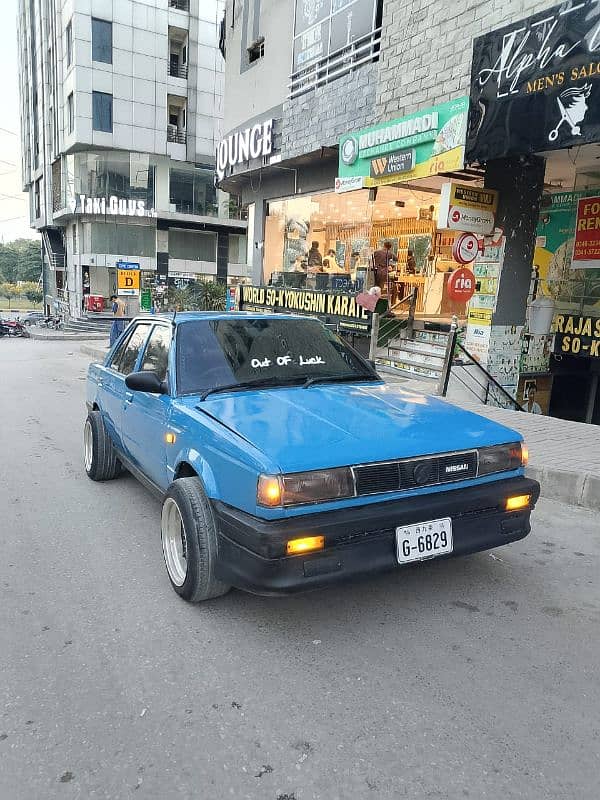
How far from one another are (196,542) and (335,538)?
0.80 metres

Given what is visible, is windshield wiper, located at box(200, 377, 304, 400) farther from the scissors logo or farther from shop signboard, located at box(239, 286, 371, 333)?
shop signboard, located at box(239, 286, 371, 333)

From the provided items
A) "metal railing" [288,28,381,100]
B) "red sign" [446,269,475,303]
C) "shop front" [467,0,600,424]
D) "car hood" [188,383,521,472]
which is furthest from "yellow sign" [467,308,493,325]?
"car hood" [188,383,521,472]

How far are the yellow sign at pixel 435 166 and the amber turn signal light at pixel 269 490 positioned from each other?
26.4 ft

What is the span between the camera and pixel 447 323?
43.2 ft

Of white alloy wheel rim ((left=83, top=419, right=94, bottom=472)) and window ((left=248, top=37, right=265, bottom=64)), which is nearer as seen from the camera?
white alloy wheel rim ((left=83, top=419, right=94, bottom=472))

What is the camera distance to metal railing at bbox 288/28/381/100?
12148mm

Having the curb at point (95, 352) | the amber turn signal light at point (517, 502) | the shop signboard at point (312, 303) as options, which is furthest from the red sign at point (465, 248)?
the curb at point (95, 352)

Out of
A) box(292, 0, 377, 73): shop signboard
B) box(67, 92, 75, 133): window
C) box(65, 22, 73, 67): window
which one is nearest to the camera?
box(292, 0, 377, 73): shop signboard

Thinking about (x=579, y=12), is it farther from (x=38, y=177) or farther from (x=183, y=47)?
(x=38, y=177)

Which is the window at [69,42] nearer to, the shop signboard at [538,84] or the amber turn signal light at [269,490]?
the shop signboard at [538,84]

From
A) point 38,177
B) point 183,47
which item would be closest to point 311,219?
point 183,47

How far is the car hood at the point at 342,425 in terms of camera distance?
9.95 feet

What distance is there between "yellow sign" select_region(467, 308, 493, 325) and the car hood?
646 centimetres

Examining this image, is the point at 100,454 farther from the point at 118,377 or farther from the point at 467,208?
the point at 467,208
